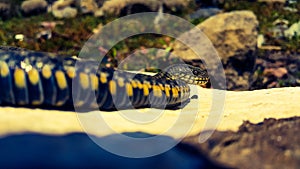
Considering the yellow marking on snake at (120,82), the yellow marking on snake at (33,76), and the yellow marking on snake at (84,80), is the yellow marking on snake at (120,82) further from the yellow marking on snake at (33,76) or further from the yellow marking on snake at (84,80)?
the yellow marking on snake at (33,76)

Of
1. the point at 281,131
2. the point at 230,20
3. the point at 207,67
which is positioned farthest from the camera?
the point at 230,20

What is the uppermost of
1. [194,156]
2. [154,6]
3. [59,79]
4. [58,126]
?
[154,6]

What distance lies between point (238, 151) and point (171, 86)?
1.69 m

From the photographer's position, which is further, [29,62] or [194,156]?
[29,62]

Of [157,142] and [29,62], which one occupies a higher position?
[29,62]

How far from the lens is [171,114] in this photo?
15.0ft

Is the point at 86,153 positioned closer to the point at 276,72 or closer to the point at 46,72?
the point at 46,72

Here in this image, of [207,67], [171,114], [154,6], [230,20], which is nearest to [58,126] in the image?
[171,114]

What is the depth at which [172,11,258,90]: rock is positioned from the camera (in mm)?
9836

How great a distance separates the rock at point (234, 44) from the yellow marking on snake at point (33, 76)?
5.98 metres

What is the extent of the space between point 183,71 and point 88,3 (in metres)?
8.85

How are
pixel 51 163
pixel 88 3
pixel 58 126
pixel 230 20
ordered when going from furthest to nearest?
pixel 88 3 < pixel 230 20 < pixel 58 126 < pixel 51 163

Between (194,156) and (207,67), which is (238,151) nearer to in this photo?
(194,156)

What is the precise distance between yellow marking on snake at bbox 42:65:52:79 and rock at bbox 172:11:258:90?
5.87 metres
